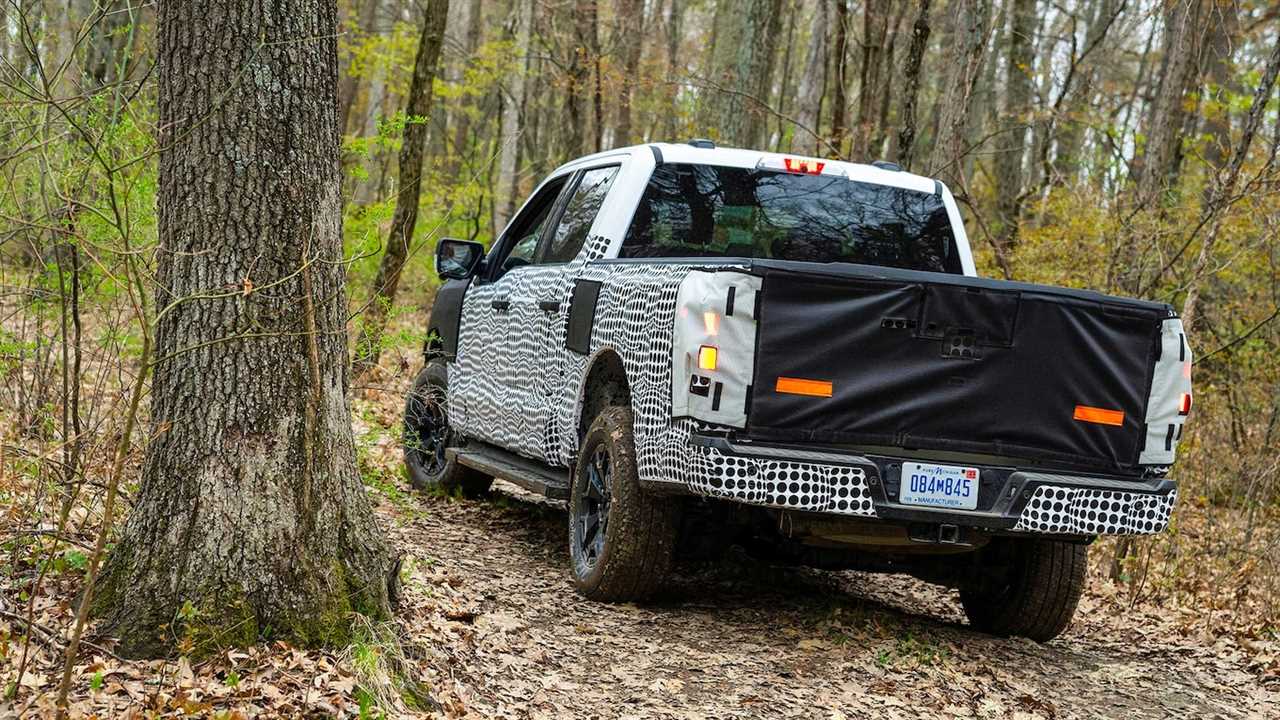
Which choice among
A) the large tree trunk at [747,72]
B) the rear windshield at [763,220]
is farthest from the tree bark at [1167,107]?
the large tree trunk at [747,72]

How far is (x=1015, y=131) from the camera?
23.0 m

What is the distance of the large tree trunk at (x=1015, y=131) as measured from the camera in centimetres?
1927

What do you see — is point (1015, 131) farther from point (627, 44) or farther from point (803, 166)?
point (803, 166)

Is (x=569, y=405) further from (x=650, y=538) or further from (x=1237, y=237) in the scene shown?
(x=1237, y=237)

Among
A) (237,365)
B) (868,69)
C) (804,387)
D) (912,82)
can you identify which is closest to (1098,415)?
(804,387)

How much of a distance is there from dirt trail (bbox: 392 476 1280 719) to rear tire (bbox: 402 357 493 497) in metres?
1.08

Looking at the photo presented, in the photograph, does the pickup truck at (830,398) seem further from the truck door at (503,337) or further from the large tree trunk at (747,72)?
the large tree trunk at (747,72)

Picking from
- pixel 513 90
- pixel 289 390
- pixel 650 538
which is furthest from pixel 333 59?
pixel 513 90

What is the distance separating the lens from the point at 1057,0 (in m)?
31.0

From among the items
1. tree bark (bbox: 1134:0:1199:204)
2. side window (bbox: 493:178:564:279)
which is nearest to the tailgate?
side window (bbox: 493:178:564:279)

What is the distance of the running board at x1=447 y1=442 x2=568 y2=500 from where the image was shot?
266 inches

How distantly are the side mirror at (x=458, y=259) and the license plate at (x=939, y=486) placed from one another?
3950mm

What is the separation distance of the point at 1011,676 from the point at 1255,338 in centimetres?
775

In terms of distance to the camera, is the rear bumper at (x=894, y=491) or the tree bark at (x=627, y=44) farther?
the tree bark at (x=627, y=44)
